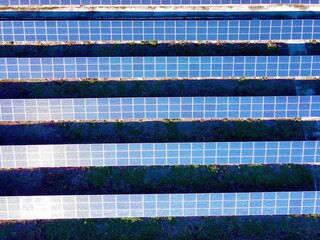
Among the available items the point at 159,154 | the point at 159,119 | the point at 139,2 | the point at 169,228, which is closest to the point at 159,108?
the point at 159,119

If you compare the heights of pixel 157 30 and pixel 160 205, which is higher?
pixel 157 30

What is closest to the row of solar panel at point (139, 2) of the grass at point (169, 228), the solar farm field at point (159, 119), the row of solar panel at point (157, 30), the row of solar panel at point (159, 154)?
the solar farm field at point (159, 119)

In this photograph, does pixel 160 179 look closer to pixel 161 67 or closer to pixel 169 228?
pixel 169 228

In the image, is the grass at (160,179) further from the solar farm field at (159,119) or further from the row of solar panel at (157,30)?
the row of solar panel at (157,30)

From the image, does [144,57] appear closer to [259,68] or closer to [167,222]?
[259,68]

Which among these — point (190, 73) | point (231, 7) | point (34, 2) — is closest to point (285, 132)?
point (190, 73)
